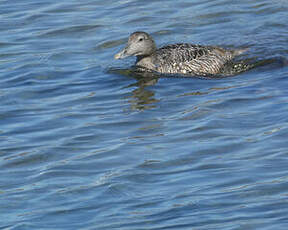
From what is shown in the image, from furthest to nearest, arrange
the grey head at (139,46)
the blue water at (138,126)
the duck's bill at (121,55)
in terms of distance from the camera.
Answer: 1. the grey head at (139,46)
2. the duck's bill at (121,55)
3. the blue water at (138,126)

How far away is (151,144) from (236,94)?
93.9 inches

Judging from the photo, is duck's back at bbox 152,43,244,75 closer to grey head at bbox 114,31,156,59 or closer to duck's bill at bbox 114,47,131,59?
grey head at bbox 114,31,156,59

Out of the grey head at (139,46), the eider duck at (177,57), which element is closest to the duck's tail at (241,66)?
the eider duck at (177,57)

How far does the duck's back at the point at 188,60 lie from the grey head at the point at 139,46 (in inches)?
8.7

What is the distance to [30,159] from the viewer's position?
9.88m

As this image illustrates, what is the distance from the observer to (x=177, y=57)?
1376 cm

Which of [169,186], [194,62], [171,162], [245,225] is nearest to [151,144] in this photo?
[171,162]

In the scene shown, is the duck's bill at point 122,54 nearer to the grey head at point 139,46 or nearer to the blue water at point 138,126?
the grey head at point 139,46

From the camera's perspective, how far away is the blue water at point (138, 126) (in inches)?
319

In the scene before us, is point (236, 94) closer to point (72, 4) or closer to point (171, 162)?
point (171, 162)

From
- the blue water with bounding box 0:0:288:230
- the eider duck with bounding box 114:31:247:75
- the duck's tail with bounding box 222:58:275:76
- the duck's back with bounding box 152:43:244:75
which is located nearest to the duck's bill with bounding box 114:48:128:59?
the eider duck with bounding box 114:31:247:75

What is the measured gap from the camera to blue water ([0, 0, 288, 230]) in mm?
8109

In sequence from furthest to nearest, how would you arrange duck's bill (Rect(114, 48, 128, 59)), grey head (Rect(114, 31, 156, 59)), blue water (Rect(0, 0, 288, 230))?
grey head (Rect(114, 31, 156, 59)), duck's bill (Rect(114, 48, 128, 59)), blue water (Rect(0, 0, 288, 230))

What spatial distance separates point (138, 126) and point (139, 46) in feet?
10.7
